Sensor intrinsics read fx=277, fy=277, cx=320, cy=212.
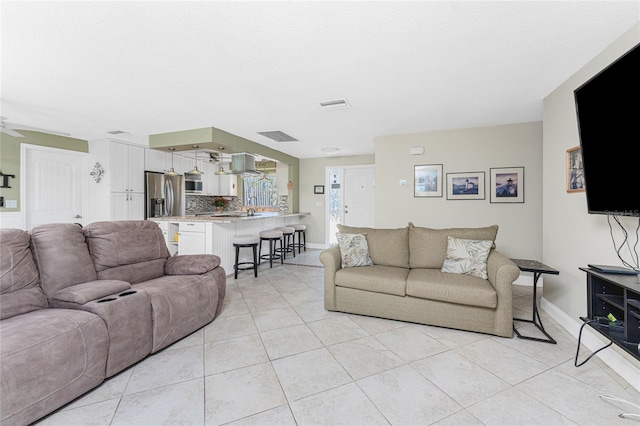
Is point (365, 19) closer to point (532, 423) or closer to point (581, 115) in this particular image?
point (581, 115)

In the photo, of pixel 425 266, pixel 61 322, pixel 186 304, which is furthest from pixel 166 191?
pixel 425 266

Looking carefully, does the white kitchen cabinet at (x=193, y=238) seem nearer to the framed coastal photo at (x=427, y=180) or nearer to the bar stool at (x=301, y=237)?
the bar stool at (x=301, y=237)

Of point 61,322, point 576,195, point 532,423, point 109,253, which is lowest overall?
point 532,423

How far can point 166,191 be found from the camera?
5.80m

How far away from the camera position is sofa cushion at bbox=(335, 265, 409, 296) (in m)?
2.79

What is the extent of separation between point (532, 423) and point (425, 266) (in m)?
1.76

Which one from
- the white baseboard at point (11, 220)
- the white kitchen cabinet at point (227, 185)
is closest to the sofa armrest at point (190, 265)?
the white baseboard at point (11, 220)

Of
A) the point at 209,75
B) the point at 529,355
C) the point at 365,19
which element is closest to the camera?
the point at 365,19

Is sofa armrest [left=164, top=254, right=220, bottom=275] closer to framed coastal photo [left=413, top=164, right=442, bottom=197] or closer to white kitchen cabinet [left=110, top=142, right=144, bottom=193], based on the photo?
white kitchen cabinet [left=110, top=142, right=144, bottom=193]

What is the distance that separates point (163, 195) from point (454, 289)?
5.62 meters

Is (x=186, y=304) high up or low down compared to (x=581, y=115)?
down

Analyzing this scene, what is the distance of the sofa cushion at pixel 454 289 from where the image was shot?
8.13 ft

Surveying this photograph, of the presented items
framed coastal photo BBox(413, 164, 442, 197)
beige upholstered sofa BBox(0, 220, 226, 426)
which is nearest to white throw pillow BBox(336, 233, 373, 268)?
beige upholstered sofa BBox(0, 220, 226, 426)

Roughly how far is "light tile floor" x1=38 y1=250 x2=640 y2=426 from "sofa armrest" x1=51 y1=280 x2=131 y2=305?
1.87ft
